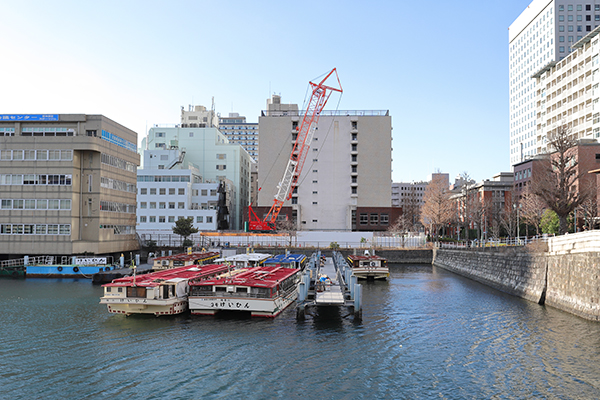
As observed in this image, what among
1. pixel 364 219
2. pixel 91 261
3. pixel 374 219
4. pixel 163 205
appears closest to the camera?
pixel 91 261

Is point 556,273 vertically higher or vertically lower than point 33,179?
lower

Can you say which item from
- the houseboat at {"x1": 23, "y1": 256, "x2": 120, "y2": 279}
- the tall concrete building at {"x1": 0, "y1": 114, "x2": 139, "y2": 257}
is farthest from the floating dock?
the tall concrete building at {"x1": 0, "y1": 114, "x2": 139, "y2": 257}

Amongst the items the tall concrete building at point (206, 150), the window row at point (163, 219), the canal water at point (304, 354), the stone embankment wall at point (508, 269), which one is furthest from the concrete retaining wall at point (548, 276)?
the tall concrete building at point (206, 150)

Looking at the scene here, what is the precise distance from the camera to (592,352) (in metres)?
25.1

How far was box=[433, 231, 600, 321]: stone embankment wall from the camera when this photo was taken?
105ft

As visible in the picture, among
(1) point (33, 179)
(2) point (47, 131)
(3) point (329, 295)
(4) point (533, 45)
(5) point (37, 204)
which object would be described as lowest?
(3) point (329, 295)

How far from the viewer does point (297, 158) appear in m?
121

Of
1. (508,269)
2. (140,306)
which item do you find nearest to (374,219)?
(508,269)

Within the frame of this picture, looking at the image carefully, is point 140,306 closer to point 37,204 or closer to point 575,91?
point 37,204

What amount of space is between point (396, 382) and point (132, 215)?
2602 inches

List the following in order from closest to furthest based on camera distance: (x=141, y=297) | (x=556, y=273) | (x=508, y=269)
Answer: (x=141, y=297) < (x=556, y=273) < (x=508, y=269)

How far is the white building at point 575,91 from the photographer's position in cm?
11125

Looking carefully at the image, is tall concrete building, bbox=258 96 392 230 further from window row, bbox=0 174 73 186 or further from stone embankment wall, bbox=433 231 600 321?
stone embankment wall, bbox=433 231 600 321

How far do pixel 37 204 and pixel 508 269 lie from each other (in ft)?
203
